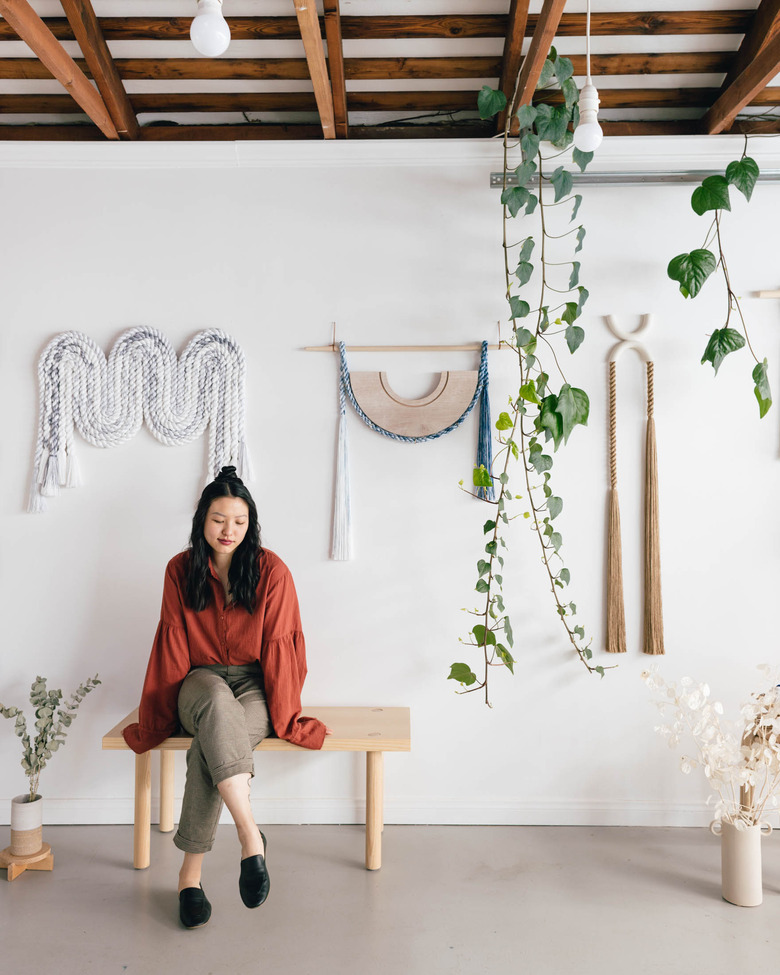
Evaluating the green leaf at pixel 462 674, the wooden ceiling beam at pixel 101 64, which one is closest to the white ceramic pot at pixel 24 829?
the green leaf at pixel 462 674

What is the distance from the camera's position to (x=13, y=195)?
2879mm

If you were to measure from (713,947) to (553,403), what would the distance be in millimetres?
1668

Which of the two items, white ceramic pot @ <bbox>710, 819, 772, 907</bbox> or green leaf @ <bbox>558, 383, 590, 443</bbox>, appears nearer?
white ceramic pot @ <bbox>710, 819, 772, 907</bbox>

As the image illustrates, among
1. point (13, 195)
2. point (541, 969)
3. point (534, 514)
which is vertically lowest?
point (541, 969)

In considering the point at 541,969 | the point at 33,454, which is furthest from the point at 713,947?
the point at 33,454

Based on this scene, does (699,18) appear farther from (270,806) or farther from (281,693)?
(270,806)

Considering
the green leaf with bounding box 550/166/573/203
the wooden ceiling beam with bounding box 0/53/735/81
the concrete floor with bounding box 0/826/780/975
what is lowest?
the concrete floor with bounding box 0/826/780/975

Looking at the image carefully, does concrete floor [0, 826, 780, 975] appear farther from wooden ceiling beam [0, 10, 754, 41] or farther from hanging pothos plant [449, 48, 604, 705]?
wooden ceiling beam [0, 10, 754, 41]

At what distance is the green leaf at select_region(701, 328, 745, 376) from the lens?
254cm

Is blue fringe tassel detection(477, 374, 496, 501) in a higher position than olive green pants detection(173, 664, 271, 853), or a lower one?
higher

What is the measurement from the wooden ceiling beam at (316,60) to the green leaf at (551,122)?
71cm

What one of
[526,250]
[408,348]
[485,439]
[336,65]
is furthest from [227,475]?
[336,65]

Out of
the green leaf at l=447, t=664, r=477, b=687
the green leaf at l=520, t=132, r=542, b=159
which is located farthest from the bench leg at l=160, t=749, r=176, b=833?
the green leaf at l=520, t=132, r=542, b=159

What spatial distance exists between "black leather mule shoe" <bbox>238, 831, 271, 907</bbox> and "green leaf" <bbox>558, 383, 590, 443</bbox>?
164 centimetres
